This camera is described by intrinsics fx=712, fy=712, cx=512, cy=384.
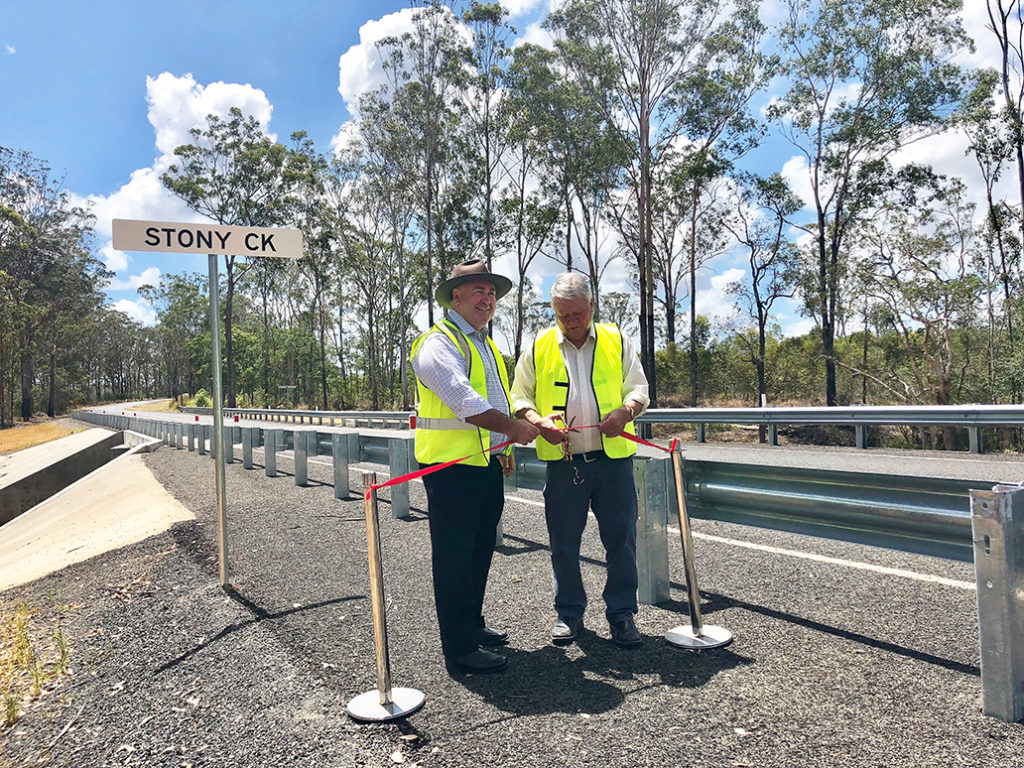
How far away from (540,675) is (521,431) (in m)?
1.11

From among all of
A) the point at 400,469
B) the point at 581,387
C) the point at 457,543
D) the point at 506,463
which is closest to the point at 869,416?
the point at 400,469

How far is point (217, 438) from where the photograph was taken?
5371mm

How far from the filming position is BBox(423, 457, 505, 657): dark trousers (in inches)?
135

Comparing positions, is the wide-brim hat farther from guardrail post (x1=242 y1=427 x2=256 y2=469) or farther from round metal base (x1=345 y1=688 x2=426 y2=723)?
guardrail post (x1=242 y1=427 x2=256 y2=469)

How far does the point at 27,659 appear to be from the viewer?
13.3ft

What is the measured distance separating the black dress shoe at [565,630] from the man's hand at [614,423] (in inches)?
39.4

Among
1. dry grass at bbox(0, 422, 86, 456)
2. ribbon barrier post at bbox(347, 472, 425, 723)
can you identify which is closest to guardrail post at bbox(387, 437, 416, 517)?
ribbon barrier post at bbox(347, 472, 425, 723)

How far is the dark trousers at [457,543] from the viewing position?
11.3 feet

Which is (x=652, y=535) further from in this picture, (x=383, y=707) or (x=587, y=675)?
(x=383, y=707)

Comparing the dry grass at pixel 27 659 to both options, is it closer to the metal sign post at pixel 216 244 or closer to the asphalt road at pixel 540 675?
the asphalt road at pixel 540 675

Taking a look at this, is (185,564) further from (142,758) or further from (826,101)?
(826,101)

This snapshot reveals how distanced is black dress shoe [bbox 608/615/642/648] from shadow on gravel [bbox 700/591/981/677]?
1.91 ft

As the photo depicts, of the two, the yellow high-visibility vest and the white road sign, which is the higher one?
the white road sign

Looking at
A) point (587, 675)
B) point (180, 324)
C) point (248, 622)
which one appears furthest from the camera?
point (180, 324)
